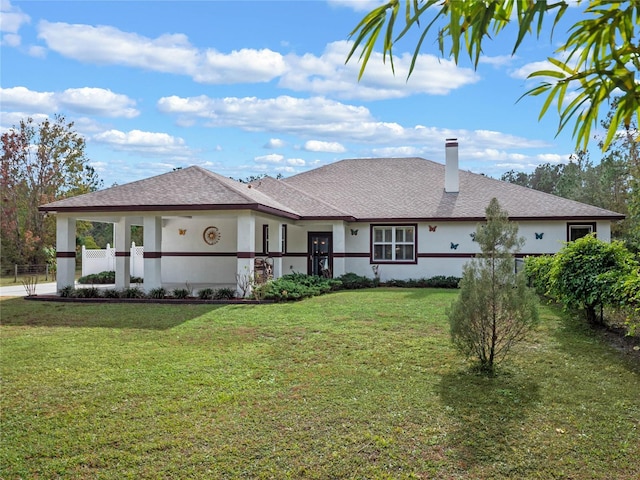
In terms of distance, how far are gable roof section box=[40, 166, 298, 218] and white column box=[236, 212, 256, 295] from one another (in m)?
0.51

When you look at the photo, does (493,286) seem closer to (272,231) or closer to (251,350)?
(251,350)

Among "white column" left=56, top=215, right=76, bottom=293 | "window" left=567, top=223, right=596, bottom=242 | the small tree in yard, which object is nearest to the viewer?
the small tree in yard

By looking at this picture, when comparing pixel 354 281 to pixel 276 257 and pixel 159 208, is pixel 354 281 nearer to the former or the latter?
pixel 276 257

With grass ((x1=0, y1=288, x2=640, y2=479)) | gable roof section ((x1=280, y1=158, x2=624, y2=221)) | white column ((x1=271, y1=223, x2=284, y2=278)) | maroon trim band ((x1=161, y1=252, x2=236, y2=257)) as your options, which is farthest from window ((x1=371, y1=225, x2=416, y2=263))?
grass ((x1=0, y1=288, x2=640, y2=479))

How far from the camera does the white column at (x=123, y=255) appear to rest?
1750cm

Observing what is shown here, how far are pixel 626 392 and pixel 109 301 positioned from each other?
495 inches

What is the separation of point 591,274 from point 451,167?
46.4 ft

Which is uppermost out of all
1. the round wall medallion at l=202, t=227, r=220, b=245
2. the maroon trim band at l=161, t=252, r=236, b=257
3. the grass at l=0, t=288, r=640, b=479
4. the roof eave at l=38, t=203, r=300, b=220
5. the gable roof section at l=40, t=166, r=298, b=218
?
the gable roof section at l=40, t=166, r=298, b=218

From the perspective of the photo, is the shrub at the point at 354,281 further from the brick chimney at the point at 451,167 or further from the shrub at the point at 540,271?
the shrub at the point at 540,271

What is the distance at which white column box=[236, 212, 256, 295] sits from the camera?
14.8 m

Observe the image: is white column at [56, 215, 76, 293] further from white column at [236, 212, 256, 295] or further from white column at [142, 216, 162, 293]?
white column at [236, 212, 256, 295]

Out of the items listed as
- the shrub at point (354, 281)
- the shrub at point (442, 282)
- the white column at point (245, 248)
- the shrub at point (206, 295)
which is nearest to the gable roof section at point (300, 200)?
the shrub at point (354, 281)

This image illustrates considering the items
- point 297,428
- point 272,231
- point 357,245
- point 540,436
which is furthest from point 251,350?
point 357,245

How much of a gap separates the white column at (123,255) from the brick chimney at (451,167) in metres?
12.9
